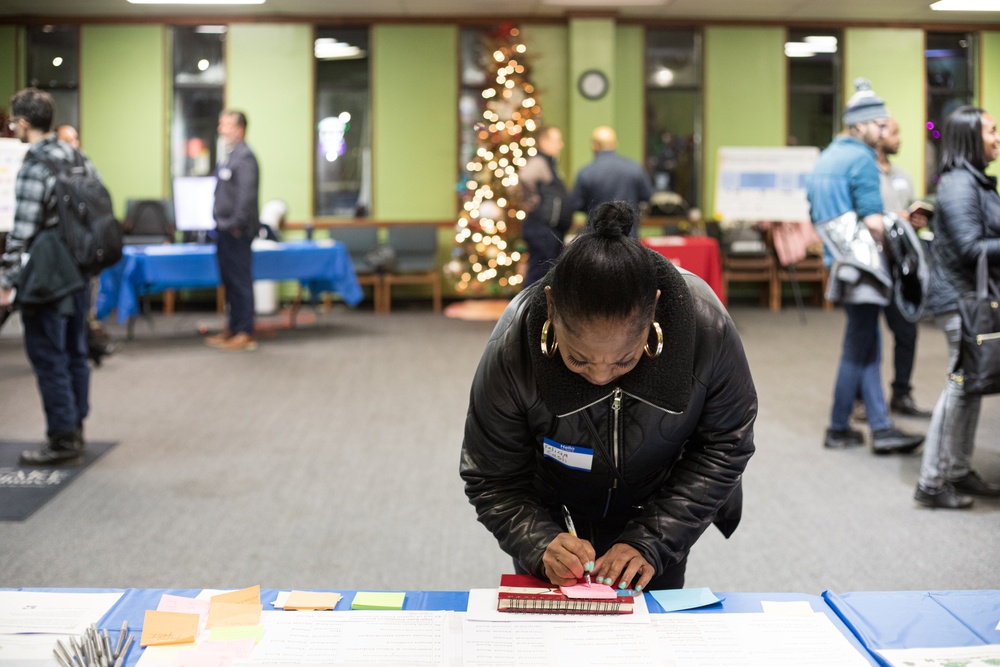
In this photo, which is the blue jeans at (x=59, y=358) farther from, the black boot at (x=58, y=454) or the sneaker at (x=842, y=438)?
the sneaker at (x=842, y=438)

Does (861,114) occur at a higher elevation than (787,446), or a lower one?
higher

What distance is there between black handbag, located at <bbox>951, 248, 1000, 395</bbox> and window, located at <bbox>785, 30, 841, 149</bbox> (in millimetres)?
8018

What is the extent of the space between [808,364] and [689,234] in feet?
11.2

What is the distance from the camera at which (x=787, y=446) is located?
4980 mm

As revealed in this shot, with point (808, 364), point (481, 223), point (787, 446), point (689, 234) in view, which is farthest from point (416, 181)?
A: point (787, 446)

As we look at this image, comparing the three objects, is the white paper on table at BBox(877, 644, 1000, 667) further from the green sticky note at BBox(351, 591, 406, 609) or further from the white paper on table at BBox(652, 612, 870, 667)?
the green sticky note at BBox(351, 591, 406, 609)

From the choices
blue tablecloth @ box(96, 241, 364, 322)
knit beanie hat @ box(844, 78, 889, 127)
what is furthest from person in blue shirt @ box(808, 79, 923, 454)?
blue tablecloth @ box(96, 241, 364, 322)

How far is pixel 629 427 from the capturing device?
1820 mm

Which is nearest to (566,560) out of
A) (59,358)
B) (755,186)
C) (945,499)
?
(945,499)

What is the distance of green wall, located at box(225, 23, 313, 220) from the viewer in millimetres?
11023

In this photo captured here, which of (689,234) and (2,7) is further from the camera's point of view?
(689,234)

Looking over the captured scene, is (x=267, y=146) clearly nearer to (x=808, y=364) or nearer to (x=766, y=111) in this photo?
(x=766, y=111)

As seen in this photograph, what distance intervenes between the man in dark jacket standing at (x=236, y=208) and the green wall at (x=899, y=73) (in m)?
4.15

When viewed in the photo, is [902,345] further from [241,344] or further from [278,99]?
[278,99]
